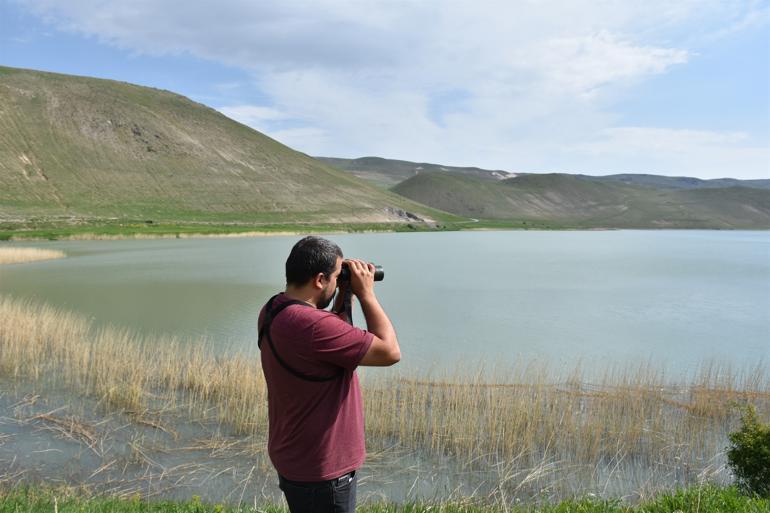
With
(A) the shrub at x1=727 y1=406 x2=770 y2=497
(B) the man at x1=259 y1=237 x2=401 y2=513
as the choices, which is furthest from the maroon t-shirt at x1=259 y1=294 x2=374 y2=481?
(A) the shrub at x1=727 y1=406 x2=770 y2=497

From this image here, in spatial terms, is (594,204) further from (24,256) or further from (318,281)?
(318,281)

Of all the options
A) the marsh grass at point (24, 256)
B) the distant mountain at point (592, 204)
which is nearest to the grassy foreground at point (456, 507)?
the marsh grass at point (24, 256)

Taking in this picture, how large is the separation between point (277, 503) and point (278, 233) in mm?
59934

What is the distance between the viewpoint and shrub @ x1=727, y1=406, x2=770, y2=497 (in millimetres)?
5371

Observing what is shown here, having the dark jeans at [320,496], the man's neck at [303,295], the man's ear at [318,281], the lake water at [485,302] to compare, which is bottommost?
the lake water at [485,302]

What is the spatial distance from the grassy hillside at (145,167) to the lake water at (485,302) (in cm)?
3775

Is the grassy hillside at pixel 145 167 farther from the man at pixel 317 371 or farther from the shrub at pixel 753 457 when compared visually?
the man at pixel 317 371

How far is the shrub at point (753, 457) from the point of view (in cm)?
537

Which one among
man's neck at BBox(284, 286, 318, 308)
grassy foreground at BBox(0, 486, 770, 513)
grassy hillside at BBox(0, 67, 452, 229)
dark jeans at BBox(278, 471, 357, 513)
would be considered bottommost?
grassy foreground at BBox(0, 486, 770, 513)

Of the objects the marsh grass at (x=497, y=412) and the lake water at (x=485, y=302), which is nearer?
the marsh grass at (x=497, y=412)

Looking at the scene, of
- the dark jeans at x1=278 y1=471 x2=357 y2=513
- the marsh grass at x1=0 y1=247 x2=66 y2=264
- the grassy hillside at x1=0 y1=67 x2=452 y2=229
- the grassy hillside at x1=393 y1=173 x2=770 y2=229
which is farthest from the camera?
the grassy hillside at x1=393 y1=173 x2=770 y2=229

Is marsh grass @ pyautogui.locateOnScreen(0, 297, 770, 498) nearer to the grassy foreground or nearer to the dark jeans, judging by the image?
the grassy foreground

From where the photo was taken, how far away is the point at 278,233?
212 feet

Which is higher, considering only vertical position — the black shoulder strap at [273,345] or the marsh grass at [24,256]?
the black shoulder strap at [273,345]
